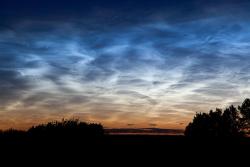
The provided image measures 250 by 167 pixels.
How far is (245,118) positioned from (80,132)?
37667 mm

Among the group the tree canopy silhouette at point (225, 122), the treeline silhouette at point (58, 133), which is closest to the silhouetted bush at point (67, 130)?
the treeline silhouette at point (58, 133)

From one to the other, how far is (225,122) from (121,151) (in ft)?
138

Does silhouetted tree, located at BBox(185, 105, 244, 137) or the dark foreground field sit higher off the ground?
silhouetted tree, located at BBox(185, 105, 244, 137)

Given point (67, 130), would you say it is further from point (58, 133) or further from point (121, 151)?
point (121, 151)

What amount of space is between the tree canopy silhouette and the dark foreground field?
34190 millimetres

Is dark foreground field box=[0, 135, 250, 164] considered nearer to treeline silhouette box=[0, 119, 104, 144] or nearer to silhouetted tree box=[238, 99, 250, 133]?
treeline silhouette box=[0, 119, 104, 144]

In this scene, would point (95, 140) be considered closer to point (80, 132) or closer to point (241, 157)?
point (80, 132)

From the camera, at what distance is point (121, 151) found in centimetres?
2041

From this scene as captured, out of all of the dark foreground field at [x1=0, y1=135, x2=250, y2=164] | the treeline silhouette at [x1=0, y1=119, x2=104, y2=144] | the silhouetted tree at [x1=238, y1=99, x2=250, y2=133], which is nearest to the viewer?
the dark foreground field at [x1=0, y1=135, x2=250, y2=164]

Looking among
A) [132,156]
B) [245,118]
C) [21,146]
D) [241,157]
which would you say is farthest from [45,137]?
[245,118]

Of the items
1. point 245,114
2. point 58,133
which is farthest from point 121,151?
point 245,114

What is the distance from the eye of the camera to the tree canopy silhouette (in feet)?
188

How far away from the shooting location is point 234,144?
913 inches

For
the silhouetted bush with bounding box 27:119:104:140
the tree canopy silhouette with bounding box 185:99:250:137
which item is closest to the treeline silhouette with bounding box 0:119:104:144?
the silhouetted bush with bounding box 27:119:104:140
